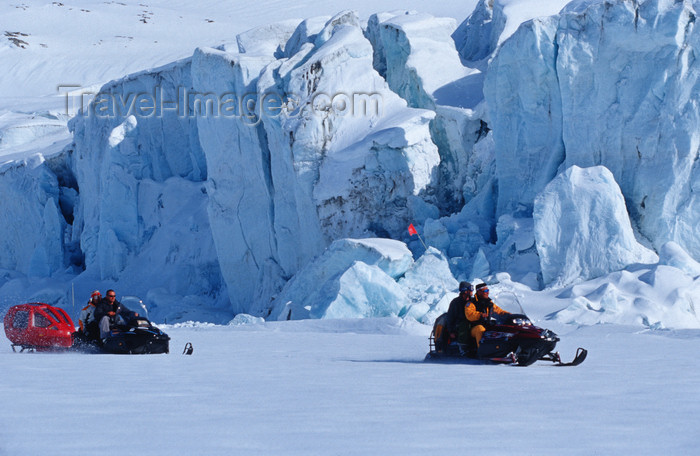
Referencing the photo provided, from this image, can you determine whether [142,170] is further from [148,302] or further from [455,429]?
[455,429]

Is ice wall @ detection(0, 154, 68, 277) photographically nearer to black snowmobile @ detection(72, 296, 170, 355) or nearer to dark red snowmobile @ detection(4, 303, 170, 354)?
dark red snowmobile @ detection(4, 303, 170, 354)

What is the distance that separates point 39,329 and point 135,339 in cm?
133

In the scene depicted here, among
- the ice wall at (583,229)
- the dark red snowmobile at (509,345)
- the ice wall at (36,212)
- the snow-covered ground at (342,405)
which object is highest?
the snow-covered ground at (342,405)

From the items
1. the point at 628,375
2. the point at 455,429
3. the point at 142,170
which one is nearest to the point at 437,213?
the point at 142,170

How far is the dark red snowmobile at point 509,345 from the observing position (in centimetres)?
738

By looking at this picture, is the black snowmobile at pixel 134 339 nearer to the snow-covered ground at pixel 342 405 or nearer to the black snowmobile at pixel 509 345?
the snow-covered ground at pixel 342 405

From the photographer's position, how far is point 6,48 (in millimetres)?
47281

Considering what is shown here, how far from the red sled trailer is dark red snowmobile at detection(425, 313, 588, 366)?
13.8ft

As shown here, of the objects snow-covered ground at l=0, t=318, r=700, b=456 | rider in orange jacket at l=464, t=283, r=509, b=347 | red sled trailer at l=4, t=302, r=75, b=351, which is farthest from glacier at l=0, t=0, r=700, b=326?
snow-covered ground at l=0, t=318, r=700, b=456

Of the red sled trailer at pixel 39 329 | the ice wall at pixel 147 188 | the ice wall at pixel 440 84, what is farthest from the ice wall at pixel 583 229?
the ice wall at pixel 147 188

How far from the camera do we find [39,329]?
9.62 meters

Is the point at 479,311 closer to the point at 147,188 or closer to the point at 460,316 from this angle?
the point at 460,316

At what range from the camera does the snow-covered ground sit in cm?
352

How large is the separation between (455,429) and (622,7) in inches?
564
